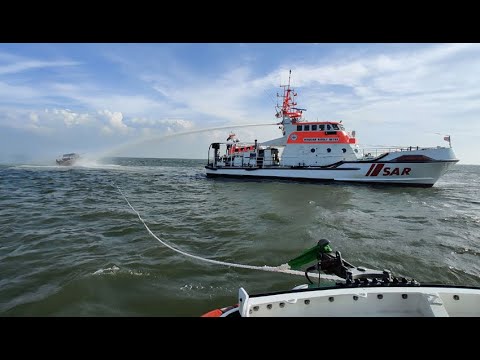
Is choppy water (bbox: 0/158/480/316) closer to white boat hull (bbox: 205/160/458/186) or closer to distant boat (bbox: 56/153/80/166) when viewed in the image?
white boat hull (bbox: 205/160/458/186)

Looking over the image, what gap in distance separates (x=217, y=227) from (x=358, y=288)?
635 centimetres

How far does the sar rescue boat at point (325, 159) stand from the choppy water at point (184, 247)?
784cm

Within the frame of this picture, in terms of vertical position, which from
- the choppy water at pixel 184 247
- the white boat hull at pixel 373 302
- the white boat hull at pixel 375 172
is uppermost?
the white boat hull at pixel 375 172

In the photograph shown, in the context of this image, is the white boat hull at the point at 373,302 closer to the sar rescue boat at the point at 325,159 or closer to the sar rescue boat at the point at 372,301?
the sar rescue boat at the point at 372,301

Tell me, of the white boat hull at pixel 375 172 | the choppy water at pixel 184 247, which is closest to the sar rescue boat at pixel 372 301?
the choppy water at pixel 184 247

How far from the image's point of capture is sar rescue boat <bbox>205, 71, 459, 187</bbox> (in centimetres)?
2009

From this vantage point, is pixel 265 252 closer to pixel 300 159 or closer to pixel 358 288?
pixel 358 288

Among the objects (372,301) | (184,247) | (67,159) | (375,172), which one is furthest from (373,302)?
(67,159)

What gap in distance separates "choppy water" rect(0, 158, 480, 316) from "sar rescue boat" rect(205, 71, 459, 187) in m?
7.84

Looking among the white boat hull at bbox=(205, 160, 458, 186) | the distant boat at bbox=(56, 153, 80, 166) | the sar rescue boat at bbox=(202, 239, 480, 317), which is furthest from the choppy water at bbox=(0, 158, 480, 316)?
the distant boat at bbox=(56, 153, 80, 166)

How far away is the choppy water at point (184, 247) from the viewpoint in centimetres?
434

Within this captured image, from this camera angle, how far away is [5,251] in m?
6.22
